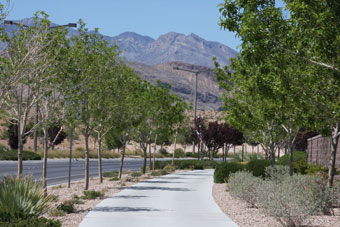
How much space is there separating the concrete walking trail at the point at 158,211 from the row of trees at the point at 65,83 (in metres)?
2.64

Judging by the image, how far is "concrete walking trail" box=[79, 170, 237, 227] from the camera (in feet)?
41.7

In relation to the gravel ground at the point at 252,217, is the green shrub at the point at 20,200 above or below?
above

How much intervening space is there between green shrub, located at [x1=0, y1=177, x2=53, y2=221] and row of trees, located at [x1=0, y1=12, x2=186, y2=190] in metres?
1.93

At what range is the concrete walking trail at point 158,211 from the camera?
12.7 metres

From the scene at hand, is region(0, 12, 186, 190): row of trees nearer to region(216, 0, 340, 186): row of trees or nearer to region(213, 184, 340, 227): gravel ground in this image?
region(216, 0, 340, 186): row of trees

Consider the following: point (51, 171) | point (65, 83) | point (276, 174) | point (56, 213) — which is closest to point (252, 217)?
point (56, 213)

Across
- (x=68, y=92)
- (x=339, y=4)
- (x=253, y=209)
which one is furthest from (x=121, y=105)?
(x=339, y=4)

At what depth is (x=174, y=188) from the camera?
23.4 meters

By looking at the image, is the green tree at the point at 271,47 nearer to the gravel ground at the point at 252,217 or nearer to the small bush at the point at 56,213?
the gravel ground at the point at 252,217

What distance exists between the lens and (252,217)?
553 inches

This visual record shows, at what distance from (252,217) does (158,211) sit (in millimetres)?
2715

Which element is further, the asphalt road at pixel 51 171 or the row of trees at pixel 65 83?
the asphalt road at pixel 51 171

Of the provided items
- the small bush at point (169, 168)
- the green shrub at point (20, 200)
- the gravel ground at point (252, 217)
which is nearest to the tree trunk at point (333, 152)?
the gravel ground at point (252, 217)

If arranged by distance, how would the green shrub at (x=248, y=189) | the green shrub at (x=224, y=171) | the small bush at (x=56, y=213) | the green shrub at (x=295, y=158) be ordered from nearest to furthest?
1. the small bush at (x=56, y=213)
2. the green shrub at (x=248, y=189)
3. the green shrub at (x=224, y=171)
4. the green shrub at (x=295, y=158)
